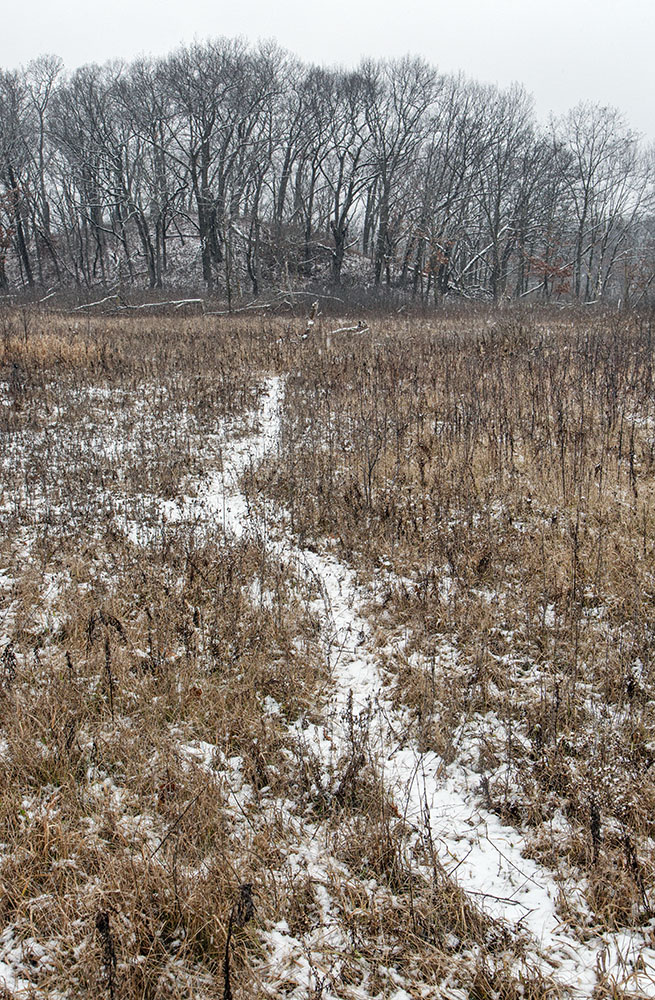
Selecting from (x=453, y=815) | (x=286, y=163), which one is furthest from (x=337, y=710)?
(x=286, y=163)

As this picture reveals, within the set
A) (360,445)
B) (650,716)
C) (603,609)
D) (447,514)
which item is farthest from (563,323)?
(650,716)

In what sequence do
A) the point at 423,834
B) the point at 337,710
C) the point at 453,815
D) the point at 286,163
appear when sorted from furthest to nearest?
the point at 286,163 < the point at 337,710 < the point at 453,815 < the point at 423,834

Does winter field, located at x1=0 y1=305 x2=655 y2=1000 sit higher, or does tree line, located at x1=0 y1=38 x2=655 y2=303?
tree line, located at x1=0 y1=38 x2=655 y2=303

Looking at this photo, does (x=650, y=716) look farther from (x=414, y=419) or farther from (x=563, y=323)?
(x=563, y=323)

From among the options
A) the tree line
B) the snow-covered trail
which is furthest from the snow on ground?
the tree line

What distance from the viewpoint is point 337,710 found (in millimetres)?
3793

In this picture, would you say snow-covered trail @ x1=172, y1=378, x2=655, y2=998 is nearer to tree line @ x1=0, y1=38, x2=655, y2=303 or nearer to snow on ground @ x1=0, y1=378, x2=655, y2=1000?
snow on ground @ x1=0, y1=378, x2=655, y2=1000

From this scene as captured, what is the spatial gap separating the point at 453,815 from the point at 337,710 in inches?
40.7

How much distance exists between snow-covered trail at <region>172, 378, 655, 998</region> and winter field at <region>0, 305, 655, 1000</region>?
15mm

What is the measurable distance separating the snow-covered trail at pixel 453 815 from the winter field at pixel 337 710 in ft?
0.05

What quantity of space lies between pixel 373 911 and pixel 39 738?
2.13 metres

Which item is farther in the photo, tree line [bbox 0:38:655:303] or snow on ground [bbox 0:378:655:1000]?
tree line [bbox 0:38:655:303]

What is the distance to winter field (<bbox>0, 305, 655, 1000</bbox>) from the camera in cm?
231

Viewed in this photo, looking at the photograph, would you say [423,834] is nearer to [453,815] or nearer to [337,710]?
[453,815]
